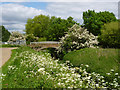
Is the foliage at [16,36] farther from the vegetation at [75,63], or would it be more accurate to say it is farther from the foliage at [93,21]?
the vegetation at [75,63]

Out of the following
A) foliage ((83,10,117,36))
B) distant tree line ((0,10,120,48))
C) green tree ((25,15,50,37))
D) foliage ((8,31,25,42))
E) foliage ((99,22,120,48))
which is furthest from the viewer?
green tree ((25,15,50,37))

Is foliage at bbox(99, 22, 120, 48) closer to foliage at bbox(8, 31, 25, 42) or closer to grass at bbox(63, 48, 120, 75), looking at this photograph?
grass at bbox(63, 48, 120, 75)

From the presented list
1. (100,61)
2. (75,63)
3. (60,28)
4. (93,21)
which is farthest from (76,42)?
(60,28)

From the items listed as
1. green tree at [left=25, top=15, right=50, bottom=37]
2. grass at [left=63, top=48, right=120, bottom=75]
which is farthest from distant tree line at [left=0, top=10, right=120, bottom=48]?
green tree at [left=25, top=15, right=50, bottom=37]

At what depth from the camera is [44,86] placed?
3898 millimetres

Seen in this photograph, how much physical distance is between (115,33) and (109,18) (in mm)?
7568

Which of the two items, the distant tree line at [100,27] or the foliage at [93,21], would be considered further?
the foliage at [93,21]

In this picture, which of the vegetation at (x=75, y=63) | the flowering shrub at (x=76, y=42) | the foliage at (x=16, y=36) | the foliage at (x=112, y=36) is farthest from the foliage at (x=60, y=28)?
the flowering shrub at (x=76, y=42)

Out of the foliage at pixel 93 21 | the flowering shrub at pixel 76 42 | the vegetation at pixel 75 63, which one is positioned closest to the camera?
the vegetation at pixel 75 63

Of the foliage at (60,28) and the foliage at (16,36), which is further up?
the foliage at (60,28)

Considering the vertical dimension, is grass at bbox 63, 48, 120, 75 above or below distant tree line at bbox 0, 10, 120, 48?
below

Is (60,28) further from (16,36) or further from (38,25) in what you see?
(38,25)

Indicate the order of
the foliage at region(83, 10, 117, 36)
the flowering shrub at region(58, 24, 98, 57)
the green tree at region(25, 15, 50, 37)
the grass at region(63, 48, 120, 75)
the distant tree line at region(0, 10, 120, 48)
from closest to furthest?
1. the grass at region(63, 48, 120, 75)
2. the flowering shrub at region(58, 24, 98, 57)
3. the distant tree line at region(0, 10, 120, 48)
4. the foliage at region(83, 10, 117, 36)
5. the green tree at region(25, 15, 50, 37)

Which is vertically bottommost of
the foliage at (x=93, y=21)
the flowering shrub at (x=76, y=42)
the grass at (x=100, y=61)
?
the grass at (x=100, y=61)
